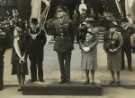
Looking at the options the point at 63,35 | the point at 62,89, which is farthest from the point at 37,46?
the point at 62,89

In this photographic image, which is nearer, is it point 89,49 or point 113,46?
point 89,49

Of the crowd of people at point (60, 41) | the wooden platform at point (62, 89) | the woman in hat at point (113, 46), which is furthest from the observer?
the woman in hat at point (113, 46)

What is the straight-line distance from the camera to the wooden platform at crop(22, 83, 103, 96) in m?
15.7

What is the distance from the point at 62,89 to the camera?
51.7 feet

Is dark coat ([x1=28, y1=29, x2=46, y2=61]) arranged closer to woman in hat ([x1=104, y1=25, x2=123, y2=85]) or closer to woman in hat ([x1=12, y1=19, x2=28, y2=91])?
woman in hat ([x1=12, y1=19, x2=28, y2=91])

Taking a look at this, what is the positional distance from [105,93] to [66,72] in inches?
51.8

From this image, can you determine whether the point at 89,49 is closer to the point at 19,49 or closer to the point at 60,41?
the point at 60,41

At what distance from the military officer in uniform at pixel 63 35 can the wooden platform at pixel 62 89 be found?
409mm

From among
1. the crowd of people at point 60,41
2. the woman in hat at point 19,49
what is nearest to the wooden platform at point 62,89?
the crowd of people at point 60,41

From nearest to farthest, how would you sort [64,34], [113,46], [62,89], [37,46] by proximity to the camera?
1. [62,89]
2. [64,34]
3. [37,46]
4. [113,46]

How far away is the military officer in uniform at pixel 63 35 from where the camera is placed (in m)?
15.8

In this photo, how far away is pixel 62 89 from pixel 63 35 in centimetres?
159

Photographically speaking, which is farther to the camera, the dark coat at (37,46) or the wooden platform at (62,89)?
the dark coat at (37,46)

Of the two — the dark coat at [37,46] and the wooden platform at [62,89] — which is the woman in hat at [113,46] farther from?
the dark coat at [37,46]
